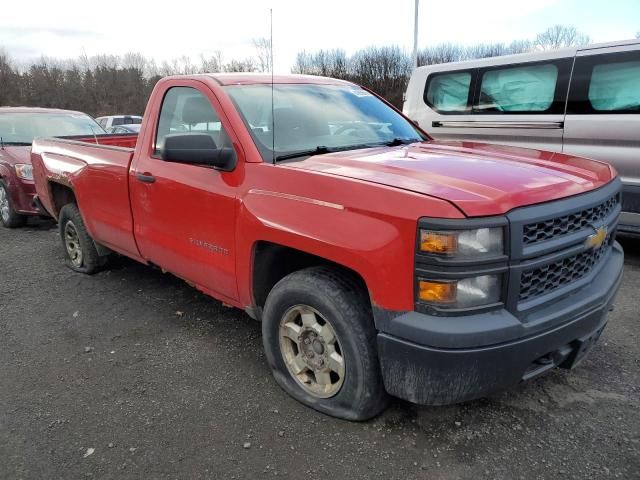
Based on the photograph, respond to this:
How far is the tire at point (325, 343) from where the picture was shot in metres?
2.35

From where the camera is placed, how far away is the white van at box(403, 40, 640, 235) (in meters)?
4.85

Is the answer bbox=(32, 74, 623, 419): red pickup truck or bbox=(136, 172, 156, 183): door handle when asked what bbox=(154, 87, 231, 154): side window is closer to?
bbox=(32, 74, 623, 419): red pickup truck

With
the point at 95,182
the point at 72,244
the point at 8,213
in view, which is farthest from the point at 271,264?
the point at 8,213

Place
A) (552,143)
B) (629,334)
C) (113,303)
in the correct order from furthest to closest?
1. (552,143)
2. (113,303)
3. (629,334)

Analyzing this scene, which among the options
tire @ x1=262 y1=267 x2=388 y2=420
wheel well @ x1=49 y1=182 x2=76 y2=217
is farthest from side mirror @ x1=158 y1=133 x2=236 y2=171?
wheel well @ x1=49 y1=182 x2=76 y2=217

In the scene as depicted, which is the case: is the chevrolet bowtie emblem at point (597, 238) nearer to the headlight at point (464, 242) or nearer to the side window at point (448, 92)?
the headlight at point (464, 242)

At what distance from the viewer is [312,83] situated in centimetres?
360

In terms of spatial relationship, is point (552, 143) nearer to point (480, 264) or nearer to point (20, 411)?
point (480, 264)

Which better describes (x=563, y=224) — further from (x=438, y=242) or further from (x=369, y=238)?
(x=369, y=238)

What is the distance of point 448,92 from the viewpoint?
6.46 m

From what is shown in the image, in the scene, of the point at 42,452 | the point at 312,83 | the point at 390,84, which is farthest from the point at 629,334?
the point at 390,84

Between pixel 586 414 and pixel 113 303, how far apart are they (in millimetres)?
3642

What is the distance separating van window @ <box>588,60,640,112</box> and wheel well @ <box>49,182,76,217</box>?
551 cm

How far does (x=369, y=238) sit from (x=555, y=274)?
884mm
